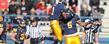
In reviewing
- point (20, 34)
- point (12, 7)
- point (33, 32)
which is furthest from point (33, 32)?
point (12, 7)

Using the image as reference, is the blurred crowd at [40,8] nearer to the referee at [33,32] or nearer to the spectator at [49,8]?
the spectator at [49,8]

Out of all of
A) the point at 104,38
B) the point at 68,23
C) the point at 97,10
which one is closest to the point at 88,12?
the point at 97,10

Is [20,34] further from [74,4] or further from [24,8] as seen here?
[74,4]

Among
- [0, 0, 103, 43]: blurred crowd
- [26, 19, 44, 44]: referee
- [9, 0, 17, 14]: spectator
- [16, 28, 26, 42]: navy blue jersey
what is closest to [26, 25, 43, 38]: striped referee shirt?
[26, 19, 44, 44]: referee

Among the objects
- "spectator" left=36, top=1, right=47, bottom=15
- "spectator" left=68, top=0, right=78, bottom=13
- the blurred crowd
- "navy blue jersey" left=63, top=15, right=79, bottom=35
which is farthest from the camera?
"spectator" left=68, top=0, right=78, bottom=13

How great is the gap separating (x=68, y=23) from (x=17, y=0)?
5.90 metres

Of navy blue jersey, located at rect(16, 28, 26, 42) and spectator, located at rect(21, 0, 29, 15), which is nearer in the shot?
navy blue jersey, located at rect(16, 28, 26, 42)

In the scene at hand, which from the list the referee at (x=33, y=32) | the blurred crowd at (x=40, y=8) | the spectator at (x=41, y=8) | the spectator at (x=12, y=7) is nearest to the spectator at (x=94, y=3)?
the blurred crowd at (x=40, y=8)

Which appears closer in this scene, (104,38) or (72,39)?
(72,39)

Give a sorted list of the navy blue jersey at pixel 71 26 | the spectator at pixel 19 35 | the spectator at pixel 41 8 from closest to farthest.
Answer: the navy blue jersey at pixel 71 26, the spectator at pixel 19 35, the spectator at pixel 41 8

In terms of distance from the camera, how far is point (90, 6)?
15.1 m

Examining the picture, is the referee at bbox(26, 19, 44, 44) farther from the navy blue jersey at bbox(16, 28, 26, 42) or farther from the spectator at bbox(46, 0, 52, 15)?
the spectator at bbox(46, 0, 52, 15)

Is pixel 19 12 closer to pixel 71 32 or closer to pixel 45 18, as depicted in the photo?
pixel 45 18

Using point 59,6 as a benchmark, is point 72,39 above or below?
below
